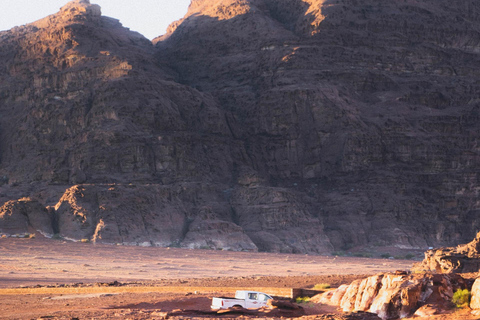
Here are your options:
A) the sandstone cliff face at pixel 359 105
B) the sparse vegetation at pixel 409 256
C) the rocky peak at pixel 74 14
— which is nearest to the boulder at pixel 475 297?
the sparse vegetation at pixel 409 256

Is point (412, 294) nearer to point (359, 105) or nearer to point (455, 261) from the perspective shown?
point (455, 261)

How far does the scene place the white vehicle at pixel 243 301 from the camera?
28.0 metres

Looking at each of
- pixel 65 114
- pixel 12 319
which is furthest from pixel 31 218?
pixel 12 319

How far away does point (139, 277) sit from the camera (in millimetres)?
53438

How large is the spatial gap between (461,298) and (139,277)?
3280 centimetres

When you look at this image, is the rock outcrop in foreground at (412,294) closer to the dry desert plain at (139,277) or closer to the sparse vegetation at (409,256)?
the dry desert plain at (139,277)

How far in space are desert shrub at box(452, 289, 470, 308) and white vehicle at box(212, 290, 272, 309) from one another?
751 centimetres

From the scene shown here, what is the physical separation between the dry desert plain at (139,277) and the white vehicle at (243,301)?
2.81 ft

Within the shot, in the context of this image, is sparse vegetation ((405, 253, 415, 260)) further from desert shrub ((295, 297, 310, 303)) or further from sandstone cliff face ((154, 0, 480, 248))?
desert shrub ((295, 297, 310, 303))

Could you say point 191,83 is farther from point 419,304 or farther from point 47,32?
point 419,304

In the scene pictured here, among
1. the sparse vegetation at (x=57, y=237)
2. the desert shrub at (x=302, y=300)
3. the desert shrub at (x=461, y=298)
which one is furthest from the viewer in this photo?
the sparse vegetation at (x=57, y=237)

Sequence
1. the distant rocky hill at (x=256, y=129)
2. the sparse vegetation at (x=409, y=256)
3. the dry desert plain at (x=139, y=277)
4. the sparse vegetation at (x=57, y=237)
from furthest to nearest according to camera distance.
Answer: the distant rocky hill at (x=256, y=129) → the sparse vegetation at (x=409, y=256) → the sparse vegetation at (x=57, y=237) → the dry desert plain at (x=139, y=277)

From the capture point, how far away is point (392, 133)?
332 feet

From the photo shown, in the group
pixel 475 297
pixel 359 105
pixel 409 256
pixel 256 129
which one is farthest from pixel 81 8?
pixel 475 297
